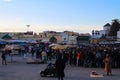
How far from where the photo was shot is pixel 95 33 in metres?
179

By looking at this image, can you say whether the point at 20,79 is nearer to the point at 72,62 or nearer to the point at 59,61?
the point at 59,61

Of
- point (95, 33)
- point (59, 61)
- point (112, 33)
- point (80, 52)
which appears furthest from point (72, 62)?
point (95, 33)

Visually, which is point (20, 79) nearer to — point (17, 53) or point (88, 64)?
point (88, 64)

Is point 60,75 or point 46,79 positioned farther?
point 46,79

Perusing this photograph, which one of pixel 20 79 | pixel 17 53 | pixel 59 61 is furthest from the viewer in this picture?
pixel 17 53

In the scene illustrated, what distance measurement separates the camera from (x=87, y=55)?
1382 inches

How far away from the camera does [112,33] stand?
14138cm

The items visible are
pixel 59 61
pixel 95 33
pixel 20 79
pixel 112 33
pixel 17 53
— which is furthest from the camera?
pixel 95 33

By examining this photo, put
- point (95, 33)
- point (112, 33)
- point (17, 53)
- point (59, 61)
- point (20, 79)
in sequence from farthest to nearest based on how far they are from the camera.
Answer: point (95, 33) < point (112, 33) < point (17, 53) < point (20, 79) < point (59, 61)

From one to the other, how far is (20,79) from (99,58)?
12.8 m

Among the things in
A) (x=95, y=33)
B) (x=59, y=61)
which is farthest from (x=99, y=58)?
(x=95, y=33)

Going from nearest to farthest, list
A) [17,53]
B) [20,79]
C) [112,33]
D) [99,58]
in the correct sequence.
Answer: [20,79] → [99,58] → [17,53] → [112,33]

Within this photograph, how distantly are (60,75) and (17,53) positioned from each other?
48907 millimetres

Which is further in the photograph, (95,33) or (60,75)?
(95,33)
